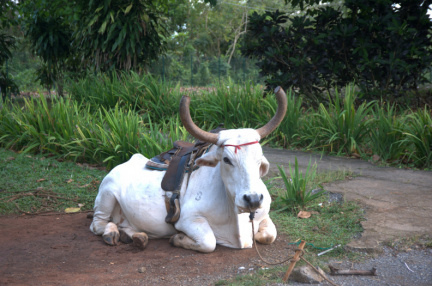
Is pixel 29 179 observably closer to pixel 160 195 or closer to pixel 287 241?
pixel 160 195

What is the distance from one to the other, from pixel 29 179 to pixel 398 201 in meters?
4.53

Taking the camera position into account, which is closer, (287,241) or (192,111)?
(287,241)

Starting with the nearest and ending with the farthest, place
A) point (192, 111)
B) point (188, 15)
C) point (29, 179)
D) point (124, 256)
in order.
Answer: point (124, 256)
point (29, 179)
point (192, 111)
point (188, 15)

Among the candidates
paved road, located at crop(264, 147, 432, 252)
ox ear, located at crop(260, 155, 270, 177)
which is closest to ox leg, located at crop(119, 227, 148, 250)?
ox ear, located at crop(260, 155, 270, 177)

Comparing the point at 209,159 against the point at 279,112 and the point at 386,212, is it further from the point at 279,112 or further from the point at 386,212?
the point at 386,212

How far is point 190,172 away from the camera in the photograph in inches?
161

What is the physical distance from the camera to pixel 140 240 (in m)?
3.93

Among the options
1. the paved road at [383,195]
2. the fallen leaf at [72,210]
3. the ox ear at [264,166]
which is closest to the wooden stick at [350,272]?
the paved road at [383,195]

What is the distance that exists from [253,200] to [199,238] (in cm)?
76

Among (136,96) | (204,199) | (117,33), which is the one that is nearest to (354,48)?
(136,96)

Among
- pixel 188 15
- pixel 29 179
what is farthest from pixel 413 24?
pixel 188 15

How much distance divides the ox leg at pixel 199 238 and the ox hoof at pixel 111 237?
0.66 m

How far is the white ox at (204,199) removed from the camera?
338cm

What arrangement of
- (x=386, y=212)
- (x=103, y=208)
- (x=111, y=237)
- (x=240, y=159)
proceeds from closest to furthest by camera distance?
(x=240, y=159)
(x=111, y=237)
(x=103, y=208)
(x=386, y=212)
